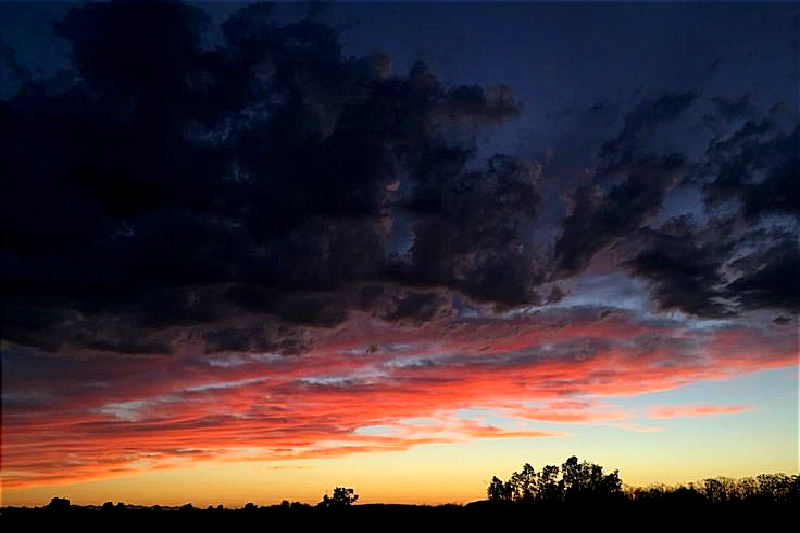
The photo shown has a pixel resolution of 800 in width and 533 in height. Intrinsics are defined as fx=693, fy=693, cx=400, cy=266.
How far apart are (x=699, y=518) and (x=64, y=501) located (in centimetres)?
13636

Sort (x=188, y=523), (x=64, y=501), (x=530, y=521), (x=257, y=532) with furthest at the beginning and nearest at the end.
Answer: (x=64, y=501) → (x=188, y=523) → (x=530, y=521) → (x=257, y=532)

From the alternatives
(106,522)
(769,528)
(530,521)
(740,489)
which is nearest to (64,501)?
(106,522)

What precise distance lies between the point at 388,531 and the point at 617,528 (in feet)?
101

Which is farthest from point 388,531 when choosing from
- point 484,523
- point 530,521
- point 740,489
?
point 740,489

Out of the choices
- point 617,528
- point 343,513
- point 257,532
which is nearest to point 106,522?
point 257,532

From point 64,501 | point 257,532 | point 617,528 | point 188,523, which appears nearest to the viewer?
point 617,528

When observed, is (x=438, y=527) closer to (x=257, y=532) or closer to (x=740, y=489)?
(x=257, y=532)

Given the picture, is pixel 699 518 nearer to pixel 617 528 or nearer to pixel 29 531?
pixel 617 528

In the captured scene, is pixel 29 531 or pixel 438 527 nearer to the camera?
pixel 29 531

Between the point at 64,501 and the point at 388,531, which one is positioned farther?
the point at 64,501

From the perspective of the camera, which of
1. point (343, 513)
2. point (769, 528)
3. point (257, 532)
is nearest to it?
point (769, 528)

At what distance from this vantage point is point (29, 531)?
9319 centimetres

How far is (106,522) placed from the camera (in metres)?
108

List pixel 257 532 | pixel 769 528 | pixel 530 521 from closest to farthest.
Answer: pixel 769 528
pixel 257 532
pixel 530 521
